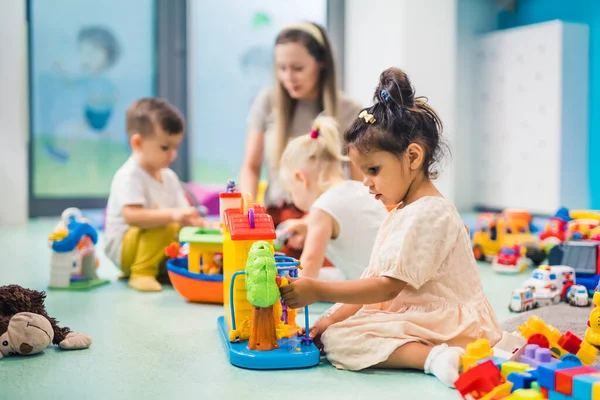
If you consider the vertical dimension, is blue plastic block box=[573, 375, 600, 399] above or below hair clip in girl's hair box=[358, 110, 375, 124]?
below

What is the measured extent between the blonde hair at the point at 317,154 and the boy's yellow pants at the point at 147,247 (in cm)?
57

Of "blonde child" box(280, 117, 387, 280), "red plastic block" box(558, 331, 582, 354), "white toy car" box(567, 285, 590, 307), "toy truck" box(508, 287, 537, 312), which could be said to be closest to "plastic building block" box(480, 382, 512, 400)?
"red plastic block" box(558, 331, 582, 354)

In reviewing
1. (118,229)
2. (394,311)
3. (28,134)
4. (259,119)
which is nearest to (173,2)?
(28,134)

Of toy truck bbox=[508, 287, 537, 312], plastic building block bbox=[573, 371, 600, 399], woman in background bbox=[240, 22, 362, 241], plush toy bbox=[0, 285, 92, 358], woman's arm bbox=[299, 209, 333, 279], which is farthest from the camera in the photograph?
woman in background bbox=[240, 22, 362, 241]

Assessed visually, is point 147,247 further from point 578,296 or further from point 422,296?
point 578,296

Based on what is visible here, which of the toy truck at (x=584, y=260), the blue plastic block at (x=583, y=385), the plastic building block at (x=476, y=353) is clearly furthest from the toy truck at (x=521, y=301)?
the blue plastic block at (x=583, y=385)

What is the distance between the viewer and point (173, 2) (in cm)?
463

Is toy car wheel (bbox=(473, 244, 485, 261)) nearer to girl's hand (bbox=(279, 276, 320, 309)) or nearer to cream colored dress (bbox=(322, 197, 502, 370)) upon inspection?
cream colored dress (bbox=(322, 197, 502, 370))

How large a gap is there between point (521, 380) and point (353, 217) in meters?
0.89

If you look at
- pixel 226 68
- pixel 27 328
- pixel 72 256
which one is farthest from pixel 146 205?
pixel 226 68

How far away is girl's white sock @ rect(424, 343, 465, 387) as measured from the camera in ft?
4.00

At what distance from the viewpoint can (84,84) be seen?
4617 millimetres

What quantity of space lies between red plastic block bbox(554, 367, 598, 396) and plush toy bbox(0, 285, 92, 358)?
3.29ft

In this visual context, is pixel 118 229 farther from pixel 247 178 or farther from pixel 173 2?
pixel 173 2
